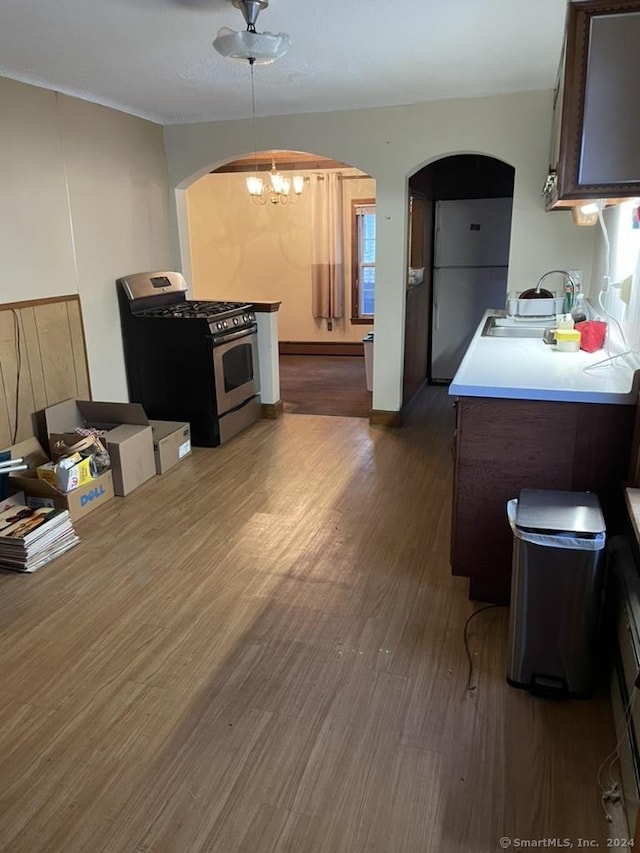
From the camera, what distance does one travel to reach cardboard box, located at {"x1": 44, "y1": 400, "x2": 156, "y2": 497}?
361 centimetres

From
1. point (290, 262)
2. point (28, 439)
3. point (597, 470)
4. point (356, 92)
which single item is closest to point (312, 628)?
point (597, 470)

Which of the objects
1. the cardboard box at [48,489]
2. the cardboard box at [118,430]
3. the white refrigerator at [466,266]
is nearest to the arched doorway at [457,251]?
the white refrigerator at [466,266]

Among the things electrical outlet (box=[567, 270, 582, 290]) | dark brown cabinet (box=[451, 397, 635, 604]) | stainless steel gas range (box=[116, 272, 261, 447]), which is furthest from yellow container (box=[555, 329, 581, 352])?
stainless steel gas range (box=[116, 272, 261, 447])

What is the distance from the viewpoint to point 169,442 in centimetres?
409

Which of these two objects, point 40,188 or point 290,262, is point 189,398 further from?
point 290,262

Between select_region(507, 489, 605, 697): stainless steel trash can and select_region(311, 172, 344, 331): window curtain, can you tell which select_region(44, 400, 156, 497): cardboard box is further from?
select_region(311, 172, 344, 331): window curtain

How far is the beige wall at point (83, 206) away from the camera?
11.3 feet

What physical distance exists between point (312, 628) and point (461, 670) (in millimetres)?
573

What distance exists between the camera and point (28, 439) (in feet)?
11.9

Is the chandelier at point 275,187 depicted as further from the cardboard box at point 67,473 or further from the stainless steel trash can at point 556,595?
the stainless steel trash can at point 556,595

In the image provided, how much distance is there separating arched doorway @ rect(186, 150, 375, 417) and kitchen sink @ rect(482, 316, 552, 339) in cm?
378

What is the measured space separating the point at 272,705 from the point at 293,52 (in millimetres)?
2968

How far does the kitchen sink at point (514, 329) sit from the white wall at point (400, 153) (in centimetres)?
63

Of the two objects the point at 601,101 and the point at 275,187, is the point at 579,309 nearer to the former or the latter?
the point at 601,101
